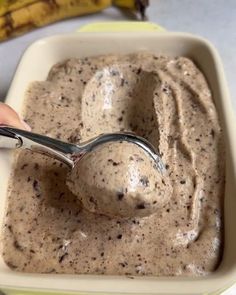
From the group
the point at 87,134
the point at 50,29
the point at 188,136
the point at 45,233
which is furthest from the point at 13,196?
the point at 50,29

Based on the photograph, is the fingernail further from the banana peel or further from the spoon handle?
the banana peel

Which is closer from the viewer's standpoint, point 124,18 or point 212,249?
point 212,249

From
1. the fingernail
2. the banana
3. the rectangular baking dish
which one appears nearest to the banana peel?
the banana

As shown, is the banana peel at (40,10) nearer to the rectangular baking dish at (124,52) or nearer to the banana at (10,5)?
the banana at (10,5)

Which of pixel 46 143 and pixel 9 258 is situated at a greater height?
pixel 46 143

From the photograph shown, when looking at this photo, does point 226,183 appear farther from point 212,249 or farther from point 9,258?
point 9,258

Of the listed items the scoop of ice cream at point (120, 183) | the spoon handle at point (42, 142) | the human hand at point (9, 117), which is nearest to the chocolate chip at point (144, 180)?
the scoop of ice cream at point (120, 183)

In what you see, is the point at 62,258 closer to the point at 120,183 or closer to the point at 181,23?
the point at 120,183
